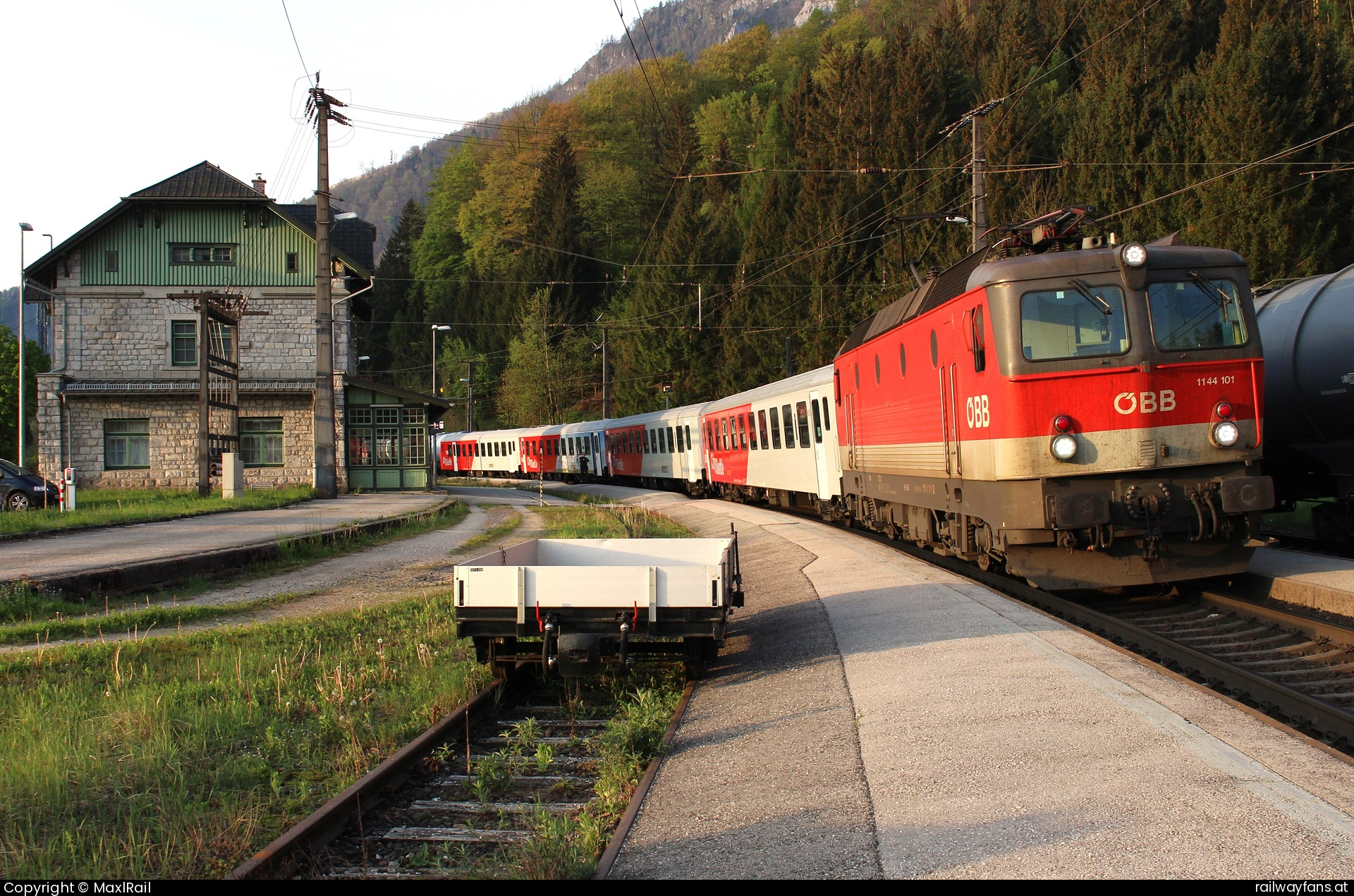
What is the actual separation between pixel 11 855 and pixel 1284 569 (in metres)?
11.1

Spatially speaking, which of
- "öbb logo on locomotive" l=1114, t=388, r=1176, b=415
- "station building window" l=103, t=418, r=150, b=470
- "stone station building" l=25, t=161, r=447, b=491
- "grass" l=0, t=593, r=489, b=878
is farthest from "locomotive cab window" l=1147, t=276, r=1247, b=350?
"station building window" l=103, t=418, r=150, b=470

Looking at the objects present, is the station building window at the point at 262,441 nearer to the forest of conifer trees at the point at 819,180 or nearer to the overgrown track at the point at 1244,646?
the forest of conifer trees at the point at 819,180

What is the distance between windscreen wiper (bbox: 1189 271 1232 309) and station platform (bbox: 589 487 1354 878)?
11.4ft

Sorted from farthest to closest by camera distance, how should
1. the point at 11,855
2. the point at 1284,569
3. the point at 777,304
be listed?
the point at 777,304
the point at 1284,569
the point at 11,855

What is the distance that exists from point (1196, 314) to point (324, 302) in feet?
70.8

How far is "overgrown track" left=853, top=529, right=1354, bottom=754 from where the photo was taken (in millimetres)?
6316

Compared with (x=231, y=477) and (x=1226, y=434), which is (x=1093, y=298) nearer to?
(x=1226, y=434)

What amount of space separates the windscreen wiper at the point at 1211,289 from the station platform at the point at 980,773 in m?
3.47

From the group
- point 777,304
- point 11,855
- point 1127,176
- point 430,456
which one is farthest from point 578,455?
point 11,855

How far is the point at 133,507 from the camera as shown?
23422mm

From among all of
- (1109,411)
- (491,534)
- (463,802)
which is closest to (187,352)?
(491,534)

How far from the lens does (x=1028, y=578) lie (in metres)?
9.77

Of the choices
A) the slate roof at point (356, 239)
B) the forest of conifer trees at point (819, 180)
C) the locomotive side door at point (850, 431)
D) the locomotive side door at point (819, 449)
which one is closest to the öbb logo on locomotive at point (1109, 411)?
the locomotive side door at point (850, 431)
